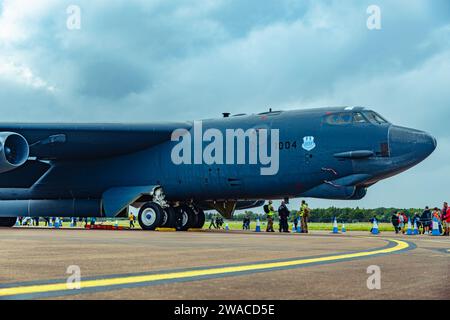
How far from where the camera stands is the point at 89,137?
21875mm

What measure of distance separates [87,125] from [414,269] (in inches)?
681

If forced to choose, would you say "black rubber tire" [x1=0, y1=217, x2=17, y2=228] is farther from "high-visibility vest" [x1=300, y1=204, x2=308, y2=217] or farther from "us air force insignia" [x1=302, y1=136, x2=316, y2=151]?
"us air force insignia" [x1=302, y1=136, x2=316, y2=151]

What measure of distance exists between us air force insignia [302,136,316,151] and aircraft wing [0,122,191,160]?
5035 millimetres

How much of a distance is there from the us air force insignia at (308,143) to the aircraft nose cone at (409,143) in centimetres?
262

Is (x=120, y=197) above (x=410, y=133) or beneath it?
beneath

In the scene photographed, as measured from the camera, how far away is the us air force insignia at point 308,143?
1898 centimetres

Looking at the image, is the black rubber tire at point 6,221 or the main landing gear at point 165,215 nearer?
the main landing gear at point 165,215

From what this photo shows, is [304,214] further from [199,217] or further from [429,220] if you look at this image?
[429,220]

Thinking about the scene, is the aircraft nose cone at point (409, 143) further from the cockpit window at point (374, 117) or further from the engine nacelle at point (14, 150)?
the engine nacelle at point (14, 150)

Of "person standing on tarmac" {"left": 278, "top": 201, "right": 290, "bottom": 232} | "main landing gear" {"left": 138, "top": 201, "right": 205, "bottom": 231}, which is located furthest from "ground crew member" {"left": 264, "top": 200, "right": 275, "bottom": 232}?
"main landing gear" {"left": 138, "top": 201, "right": 205, "bottom": 231}

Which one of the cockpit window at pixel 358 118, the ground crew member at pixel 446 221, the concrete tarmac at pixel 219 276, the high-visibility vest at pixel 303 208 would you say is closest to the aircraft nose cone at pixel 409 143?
the cockpit window at pixel 358 118
